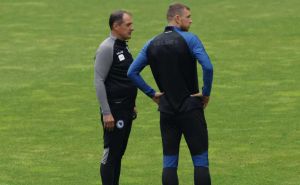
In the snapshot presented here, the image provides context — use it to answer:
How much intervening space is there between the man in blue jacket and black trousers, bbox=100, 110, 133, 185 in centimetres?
66

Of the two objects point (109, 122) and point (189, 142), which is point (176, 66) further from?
point (109, 122)

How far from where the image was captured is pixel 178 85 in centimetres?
916

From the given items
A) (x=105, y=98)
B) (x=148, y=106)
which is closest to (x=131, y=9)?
(x=148, y=106)

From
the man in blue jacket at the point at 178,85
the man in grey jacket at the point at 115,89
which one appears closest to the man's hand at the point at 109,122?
the man in grey jacket at the point at 115,89

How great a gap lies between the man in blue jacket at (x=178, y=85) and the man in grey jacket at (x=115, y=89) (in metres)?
0.53

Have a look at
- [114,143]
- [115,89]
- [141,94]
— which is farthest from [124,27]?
[141,94]

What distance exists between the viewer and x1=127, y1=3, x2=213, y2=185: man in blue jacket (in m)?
9.05

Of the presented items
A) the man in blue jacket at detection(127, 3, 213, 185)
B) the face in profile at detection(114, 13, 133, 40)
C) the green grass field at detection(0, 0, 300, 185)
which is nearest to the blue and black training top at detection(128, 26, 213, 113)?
the man in blue jacket at detection(127, 3, 213, 185)

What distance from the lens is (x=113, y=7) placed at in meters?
26.5

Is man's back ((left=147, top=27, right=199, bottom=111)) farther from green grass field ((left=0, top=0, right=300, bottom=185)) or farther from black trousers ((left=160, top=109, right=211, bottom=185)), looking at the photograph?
green grass field ((left=0, top=0, right=300, bottom=185))

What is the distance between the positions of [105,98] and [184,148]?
3.55 m

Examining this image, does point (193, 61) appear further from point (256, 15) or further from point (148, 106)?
point (256, 15)

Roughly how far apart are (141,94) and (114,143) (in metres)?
7.09

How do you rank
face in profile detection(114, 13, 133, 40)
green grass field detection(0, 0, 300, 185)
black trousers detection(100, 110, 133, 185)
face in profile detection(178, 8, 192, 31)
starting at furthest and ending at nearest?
green grass field detection(0, 0, 300, 185) < black trousers detection(100, 110, 133, 185) < face in profile detection(114, 13, 133, 40) < face in profile detection(178, 8, 192, 31)
